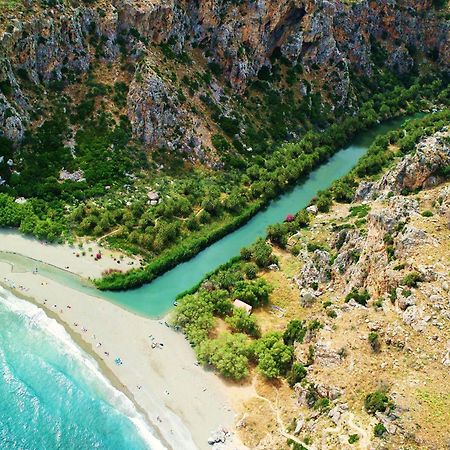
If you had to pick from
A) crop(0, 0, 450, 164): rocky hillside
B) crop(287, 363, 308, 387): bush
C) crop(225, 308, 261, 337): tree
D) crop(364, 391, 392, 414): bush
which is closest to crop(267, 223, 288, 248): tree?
crop(225, 308, 261, 337): tree

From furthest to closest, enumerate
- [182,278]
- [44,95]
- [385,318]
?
A: [44,95]
[182,278]
[385,318]

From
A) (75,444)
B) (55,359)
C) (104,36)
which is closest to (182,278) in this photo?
(55,359)

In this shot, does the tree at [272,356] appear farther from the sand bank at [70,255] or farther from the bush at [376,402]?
the sand bank at [70,255]

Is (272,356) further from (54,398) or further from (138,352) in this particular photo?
(54,398)

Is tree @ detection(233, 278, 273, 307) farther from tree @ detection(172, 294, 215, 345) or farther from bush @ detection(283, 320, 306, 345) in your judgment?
bush @ detection(283, 320, 306, 345)

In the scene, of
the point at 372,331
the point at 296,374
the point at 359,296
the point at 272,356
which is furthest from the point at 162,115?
the point at 372,331

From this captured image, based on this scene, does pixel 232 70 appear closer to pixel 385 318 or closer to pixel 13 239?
pixel 13 239
